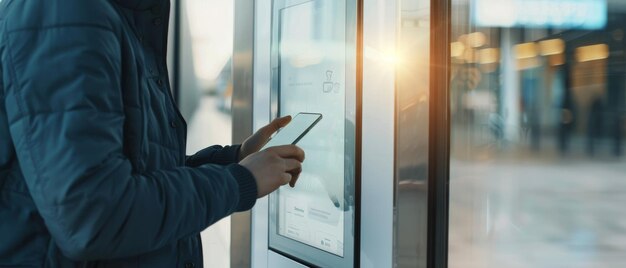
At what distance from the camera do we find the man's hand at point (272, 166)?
990 mm

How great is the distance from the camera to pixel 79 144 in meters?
0.76

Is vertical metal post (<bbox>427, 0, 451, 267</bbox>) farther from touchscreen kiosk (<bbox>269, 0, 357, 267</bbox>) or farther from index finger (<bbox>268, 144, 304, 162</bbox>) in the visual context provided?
index finger (<bbox>268, 144, 304, 162</bbox>)

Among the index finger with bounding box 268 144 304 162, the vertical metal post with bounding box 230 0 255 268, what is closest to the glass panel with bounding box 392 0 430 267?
the index finger with bounding box 268 144 304 162

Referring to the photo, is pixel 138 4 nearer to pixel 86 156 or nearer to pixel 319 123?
pixel 86 156

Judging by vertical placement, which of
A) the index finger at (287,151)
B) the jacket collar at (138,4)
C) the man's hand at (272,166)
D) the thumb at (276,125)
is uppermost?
the jacket collar at (138,4)

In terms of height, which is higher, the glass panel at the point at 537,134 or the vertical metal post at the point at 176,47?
the vertical metal post at the point at 176,47

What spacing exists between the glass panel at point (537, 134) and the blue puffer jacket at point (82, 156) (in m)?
0.69

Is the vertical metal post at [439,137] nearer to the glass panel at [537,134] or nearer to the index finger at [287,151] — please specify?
the glass panel at [537,134]

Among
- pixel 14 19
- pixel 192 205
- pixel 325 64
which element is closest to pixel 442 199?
pixel 325 64

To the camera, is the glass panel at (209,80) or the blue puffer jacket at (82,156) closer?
the blue puffer jacket at (82,156)

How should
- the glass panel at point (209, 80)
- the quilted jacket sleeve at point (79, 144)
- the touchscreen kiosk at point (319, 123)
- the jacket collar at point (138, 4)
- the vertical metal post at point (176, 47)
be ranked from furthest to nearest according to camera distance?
the vertical metal post at point (176, 47) < the glass panel at point (209, 80) < the touchscreen kiosk at point (319, 123) < the jacket collar at point (138, 4) < the quilted jacket sleeve at point (79, 144)

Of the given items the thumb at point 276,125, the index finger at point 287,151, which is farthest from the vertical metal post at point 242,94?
the index finger at point 287,151

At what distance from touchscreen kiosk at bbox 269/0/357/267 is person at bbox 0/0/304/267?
2.41 feet

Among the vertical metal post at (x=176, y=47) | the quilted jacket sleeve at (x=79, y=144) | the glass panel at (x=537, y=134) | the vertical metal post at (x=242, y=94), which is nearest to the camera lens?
the quilted jacket sleeve at (x=79, y=144)
